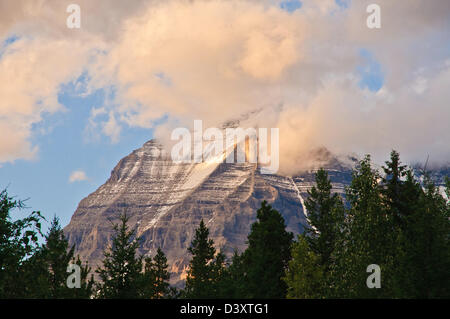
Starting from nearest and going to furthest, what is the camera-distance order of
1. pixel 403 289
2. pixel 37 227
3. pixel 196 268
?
1. pixel 37 227
2. pixel 403 289
3. pixel 196 268

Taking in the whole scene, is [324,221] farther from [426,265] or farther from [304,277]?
[426,265]

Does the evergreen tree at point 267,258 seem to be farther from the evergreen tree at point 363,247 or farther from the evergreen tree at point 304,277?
the evergreen tree at point 363,247

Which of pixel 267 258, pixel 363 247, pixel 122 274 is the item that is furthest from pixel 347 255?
pixel 122 274

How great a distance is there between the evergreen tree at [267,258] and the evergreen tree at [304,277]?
16.4ft

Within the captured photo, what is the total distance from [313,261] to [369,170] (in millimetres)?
11640

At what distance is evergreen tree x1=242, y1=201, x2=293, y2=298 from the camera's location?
62125mm

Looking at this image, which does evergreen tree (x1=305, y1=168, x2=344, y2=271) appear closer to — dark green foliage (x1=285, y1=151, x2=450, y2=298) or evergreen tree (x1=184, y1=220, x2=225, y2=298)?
dark green foliage (x1=285, y1=151, x2=450, y2=298)

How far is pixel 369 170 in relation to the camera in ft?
202

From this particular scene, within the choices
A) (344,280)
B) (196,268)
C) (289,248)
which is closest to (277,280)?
(289,248)

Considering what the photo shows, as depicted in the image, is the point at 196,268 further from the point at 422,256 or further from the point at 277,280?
the point at 422,256

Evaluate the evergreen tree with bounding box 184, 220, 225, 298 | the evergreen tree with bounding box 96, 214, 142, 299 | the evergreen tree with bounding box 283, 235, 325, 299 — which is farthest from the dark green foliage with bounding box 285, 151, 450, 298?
the evergreen tree with bounding box 184, 220, 225, 298

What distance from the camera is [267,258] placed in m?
63.5

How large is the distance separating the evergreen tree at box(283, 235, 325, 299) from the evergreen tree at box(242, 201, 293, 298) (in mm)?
4987

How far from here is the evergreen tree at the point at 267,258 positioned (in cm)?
6212
